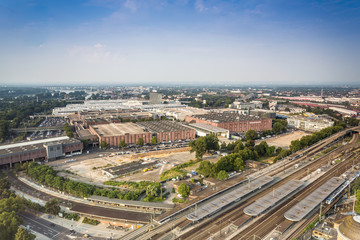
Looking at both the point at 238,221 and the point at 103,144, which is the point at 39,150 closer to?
the point at 103,144

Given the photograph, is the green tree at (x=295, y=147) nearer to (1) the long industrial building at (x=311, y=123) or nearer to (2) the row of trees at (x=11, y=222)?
(1) the long industrial building at (x=311, y=123)

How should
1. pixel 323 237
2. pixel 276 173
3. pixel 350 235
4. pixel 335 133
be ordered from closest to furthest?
pixel 350 235, pixel 323 237, pixel 276 173, pixel 335 133

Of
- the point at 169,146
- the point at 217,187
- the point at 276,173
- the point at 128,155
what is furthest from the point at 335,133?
the point at 128,155

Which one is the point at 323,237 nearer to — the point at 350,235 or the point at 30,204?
the point at 350,235

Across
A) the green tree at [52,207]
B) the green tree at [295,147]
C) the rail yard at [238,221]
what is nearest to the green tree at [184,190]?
the rail yard at [238,221]

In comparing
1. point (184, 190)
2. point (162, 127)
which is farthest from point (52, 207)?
point (162, 127)
